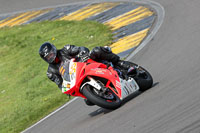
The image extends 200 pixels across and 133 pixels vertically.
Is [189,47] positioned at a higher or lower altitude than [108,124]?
lower

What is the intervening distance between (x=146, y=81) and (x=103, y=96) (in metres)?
1.26

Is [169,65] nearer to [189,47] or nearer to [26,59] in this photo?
[189,47]

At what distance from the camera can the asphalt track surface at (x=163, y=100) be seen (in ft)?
18.1

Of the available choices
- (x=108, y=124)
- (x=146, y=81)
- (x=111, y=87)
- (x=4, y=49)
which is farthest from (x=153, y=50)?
(x=4, y=49)

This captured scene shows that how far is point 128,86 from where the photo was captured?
742cm

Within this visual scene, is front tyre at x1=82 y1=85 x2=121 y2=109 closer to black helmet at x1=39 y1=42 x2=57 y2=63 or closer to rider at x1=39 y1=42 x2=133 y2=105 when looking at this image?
rider at x1=39 y1=42 x2=133 y2=105

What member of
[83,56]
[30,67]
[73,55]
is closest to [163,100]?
[83,56]

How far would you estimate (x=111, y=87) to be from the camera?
729 cm

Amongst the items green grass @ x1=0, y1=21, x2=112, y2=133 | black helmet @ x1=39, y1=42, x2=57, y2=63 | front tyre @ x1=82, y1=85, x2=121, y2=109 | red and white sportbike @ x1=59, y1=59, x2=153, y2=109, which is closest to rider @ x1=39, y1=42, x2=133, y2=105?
black helmet @ x1=39, y1=42, x2=57, y2=63

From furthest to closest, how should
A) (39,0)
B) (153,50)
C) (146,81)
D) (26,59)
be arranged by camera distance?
(39,0), (26,59), (153,50), (146,81)

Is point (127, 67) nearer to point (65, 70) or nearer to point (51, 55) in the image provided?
point (65, 70)

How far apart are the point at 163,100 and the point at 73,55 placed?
6.88 feet

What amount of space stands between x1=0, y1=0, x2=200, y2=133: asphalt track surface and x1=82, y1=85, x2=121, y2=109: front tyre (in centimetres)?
14

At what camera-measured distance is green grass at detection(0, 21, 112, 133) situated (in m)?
10.7
